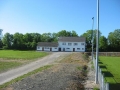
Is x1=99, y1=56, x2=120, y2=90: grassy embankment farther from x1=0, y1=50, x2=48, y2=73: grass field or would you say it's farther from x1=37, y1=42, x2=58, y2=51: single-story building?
x1=37, y1=42, x2=58, y2=51: single-story building

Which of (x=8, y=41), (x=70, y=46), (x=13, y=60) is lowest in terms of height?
(x=13, y=60)

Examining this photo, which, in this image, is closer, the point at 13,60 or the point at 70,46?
the point at 13,60

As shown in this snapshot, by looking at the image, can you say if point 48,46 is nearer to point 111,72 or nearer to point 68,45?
point 68,45

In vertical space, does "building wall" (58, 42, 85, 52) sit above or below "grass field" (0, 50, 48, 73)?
above

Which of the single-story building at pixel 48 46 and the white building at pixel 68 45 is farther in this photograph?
the white building at pixel 68 45

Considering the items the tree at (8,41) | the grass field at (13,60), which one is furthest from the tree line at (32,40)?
the grass field at (13,60)

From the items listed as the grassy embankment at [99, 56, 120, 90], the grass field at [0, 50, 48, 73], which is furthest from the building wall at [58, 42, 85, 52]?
the grassy embankment at [99, 56, 120, 90]

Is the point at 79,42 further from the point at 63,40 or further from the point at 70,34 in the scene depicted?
the point at 70,34

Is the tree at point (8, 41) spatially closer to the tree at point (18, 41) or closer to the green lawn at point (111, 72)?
the tree at point (18, 41)

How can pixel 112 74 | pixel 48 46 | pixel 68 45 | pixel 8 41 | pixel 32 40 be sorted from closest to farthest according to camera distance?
pixel 112 74 < pixel 48 46 < pixel 68 45 < pixel 8 41 < pixel 32 40

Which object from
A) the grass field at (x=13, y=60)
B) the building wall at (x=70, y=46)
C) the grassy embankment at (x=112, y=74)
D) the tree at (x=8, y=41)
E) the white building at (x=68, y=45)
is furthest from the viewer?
the tree at (x=8, y=41)

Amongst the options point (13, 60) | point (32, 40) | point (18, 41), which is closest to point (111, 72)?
point (13, 60)

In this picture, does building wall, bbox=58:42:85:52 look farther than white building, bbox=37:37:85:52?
Yes

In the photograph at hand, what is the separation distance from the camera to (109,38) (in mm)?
101000
